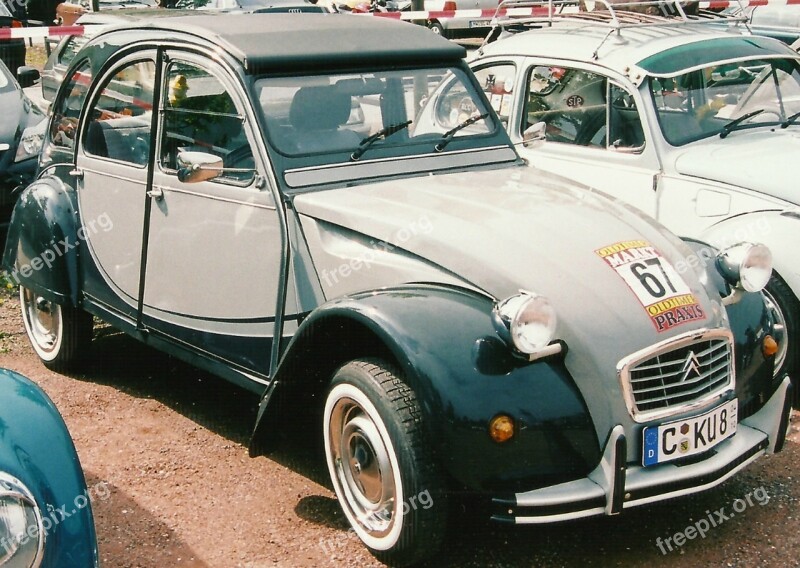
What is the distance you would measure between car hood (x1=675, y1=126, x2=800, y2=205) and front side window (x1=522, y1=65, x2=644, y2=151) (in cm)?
37

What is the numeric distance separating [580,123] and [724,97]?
35.1 inches

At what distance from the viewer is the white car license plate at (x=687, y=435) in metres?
3.35

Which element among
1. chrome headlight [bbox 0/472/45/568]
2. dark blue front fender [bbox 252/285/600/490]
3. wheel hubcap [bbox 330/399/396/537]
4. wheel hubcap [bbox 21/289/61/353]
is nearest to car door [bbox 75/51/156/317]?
wheel hubcap [bbox 21/289/61/353]

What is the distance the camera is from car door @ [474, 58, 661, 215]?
19.3 feet

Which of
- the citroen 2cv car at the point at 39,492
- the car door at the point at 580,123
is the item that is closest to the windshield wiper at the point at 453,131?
the car door at the point at 580,123

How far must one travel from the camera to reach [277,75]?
436cm

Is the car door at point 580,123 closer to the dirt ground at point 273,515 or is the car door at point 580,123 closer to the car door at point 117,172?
the dirt ground at point 273,515

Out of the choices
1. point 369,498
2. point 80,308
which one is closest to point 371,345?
point 369,498

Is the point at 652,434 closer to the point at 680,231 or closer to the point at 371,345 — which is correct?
the point at 371,345

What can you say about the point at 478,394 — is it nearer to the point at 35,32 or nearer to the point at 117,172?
the point at 117,172

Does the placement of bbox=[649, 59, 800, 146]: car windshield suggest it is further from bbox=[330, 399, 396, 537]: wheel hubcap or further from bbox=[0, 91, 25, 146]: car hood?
bbox=[0, 91, 25, 146]: car hood

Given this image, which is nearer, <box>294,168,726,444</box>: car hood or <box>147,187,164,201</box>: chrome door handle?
<box>294,168,726,444</box>: car hood

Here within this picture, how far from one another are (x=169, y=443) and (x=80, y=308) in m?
1.20

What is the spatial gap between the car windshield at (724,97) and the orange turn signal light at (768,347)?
216 centimetres
